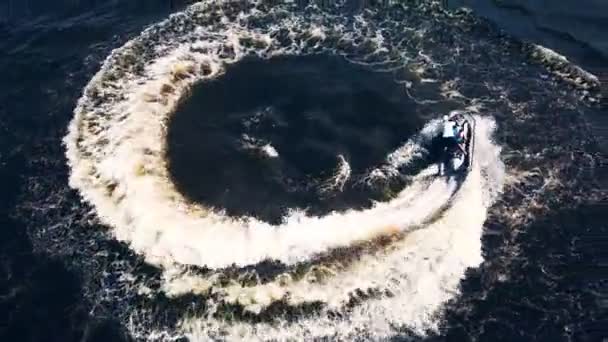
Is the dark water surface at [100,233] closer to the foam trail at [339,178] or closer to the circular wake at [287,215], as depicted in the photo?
the foam trail at [339,178]

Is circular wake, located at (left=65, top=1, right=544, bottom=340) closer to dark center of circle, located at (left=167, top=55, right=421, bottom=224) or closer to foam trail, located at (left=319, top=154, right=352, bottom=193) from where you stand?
foam trail, located at (left=319, top=154, right=352, bottom=193)

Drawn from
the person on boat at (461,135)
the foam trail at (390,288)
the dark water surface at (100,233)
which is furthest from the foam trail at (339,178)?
the person on boat at (461,135)

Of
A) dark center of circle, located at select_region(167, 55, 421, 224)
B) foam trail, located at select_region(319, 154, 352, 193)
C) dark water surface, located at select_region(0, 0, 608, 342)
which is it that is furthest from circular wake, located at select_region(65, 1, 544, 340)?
dark water surface, located at select_region(0, 0, 608, 342)

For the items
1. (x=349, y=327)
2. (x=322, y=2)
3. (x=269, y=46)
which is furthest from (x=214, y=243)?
(x=322, y=2)

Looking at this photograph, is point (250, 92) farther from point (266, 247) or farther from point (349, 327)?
point (349, 327)

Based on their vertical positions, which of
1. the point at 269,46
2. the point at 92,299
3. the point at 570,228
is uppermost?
the point at 269,46

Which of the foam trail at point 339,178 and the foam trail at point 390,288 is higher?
the foam trail at point 339,178

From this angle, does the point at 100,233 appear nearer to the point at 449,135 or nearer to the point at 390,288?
the point at 390,288
